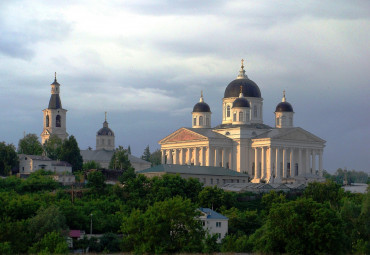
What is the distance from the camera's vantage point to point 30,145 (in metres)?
118

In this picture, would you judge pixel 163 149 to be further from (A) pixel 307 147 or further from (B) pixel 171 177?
(B) pixel 171 177

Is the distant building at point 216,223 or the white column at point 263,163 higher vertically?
the white column at point 263,163

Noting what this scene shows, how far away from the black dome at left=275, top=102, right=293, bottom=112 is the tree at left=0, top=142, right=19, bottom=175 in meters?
38.2

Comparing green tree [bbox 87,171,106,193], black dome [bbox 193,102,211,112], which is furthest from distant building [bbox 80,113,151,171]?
green tree [bbox 87,171,106,193]

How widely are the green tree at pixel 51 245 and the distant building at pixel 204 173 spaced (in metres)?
41.1

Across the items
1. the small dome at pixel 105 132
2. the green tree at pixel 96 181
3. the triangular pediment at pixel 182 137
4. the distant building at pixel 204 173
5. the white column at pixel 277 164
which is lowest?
the green tree at pixel 96 181

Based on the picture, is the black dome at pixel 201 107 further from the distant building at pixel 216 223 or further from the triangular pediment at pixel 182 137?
the distant building at pixel 216 223

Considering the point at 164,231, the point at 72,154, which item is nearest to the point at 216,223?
the point at 164,231

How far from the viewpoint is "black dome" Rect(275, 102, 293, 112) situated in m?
119

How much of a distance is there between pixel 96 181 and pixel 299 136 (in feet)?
125

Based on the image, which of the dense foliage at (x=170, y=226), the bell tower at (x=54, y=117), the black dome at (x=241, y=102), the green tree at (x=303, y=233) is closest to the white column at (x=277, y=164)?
the black dome at (x=241, y=102)

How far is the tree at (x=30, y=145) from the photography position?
11606 centimetres

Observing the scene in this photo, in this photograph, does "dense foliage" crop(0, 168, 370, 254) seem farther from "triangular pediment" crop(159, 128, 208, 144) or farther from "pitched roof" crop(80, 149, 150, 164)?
"pitched roof" crop(80, 149, 150, 164)

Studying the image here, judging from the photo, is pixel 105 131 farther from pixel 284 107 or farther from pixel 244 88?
pixel 284 107
